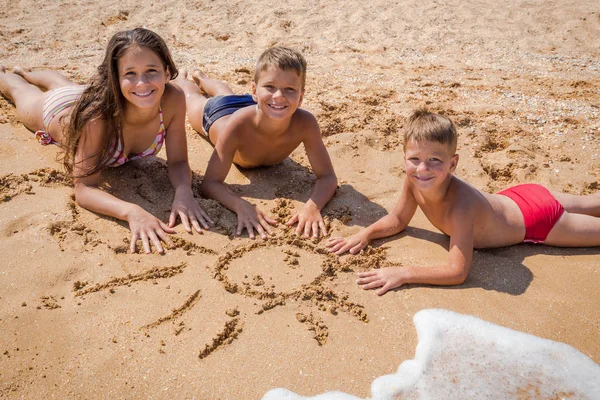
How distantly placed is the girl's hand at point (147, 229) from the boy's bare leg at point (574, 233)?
238cm

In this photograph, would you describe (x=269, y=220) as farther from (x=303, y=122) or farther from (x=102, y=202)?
(x=102, y=202)

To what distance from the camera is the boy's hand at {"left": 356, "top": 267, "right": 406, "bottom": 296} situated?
264cm

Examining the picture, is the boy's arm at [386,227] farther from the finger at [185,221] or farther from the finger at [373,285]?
the finger at [185,221]

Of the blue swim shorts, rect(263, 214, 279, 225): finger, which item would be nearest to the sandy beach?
rect(263, 214, 279, 225): finger

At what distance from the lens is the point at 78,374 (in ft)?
6.80

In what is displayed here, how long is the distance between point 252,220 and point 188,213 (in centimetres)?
42

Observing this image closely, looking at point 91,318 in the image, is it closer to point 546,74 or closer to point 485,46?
point 546,74

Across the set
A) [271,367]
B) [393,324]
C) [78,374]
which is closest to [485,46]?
[393,324]

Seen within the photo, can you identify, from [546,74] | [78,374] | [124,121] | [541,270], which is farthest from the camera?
[546,74]

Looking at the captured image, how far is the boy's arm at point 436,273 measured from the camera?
8.74 feet

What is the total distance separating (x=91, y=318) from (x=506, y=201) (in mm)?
2502

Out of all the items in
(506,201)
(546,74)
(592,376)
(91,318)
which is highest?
(546,74)

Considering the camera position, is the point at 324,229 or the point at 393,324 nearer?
the point at 393,324

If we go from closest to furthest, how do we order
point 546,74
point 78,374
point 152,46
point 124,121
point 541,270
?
point 78,374 < point 541,270 < point 152,46 < point 124,121 < point 546,74
